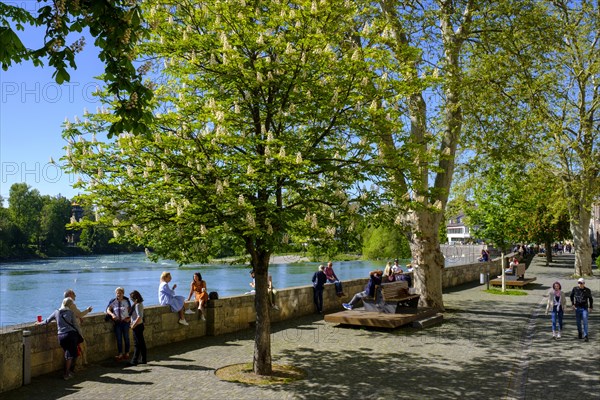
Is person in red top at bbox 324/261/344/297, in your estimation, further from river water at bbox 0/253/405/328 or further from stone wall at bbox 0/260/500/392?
river water at bbox 0/253/405/328

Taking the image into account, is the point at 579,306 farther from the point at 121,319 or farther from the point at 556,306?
the point at 121,319

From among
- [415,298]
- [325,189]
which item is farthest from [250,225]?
[415,298]

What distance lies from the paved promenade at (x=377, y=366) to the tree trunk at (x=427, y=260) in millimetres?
1643

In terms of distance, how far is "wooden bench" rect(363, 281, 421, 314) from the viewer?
16.0 metres

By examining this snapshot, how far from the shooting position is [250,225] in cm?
883

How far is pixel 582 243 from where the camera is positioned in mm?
35469

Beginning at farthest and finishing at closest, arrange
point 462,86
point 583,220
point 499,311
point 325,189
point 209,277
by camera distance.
A: point 209,277 < point 583,220 < point 499,311 < point 462,86 < point 325,189

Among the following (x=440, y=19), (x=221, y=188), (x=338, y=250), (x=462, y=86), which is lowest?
(x=338, y=250)

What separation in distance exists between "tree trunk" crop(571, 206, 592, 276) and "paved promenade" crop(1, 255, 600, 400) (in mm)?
21036

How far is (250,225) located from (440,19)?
37.2 feet

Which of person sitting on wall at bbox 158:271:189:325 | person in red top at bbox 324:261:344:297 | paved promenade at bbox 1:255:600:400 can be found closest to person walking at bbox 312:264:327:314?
person in red top at bbox 324:261:344:297

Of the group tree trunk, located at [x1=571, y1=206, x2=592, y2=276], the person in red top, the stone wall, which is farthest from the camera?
tree trunk, located at [x1=571, y1=206, x2=592, y2=276]

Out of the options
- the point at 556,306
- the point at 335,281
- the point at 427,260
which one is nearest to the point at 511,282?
the point at 427,260

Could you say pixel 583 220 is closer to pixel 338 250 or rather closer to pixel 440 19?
pixel 440 19
